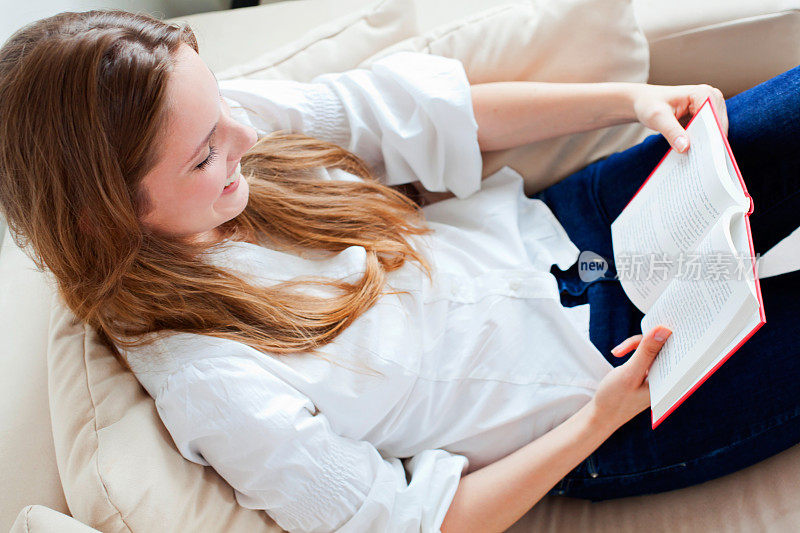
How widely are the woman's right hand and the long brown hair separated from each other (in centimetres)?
30

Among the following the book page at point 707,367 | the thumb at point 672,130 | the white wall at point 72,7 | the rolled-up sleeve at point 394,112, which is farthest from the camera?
the white wall at point 72,7

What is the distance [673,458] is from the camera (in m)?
0.82

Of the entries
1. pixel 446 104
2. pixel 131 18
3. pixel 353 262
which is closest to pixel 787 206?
pixel 446 104

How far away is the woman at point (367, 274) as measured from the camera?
2.14ft

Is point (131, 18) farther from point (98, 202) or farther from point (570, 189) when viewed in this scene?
point (570, 189)

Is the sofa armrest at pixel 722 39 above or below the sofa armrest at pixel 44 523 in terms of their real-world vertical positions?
above

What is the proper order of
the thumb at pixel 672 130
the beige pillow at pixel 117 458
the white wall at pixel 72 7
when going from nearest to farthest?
1. the beige pillow at pixel 117 458
2. the thumb at pixel 672 130
3. the white wall at pixel 72 7

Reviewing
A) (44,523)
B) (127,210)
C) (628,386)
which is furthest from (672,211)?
(44,523)

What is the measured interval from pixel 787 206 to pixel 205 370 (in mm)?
792

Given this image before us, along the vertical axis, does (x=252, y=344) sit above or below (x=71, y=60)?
below

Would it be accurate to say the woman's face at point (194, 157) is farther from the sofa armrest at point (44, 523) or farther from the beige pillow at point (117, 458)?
the sofa armrest at point (44, 523)

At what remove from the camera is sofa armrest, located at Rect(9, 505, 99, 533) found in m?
0.64

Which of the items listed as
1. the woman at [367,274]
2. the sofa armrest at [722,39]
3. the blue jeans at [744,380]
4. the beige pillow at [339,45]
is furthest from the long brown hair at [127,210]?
the sofa armrest at [722,39]

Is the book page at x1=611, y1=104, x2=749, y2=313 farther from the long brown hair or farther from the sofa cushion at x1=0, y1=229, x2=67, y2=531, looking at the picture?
the sofa cushion at x1=0, y1=229, x2=67, y2=531
